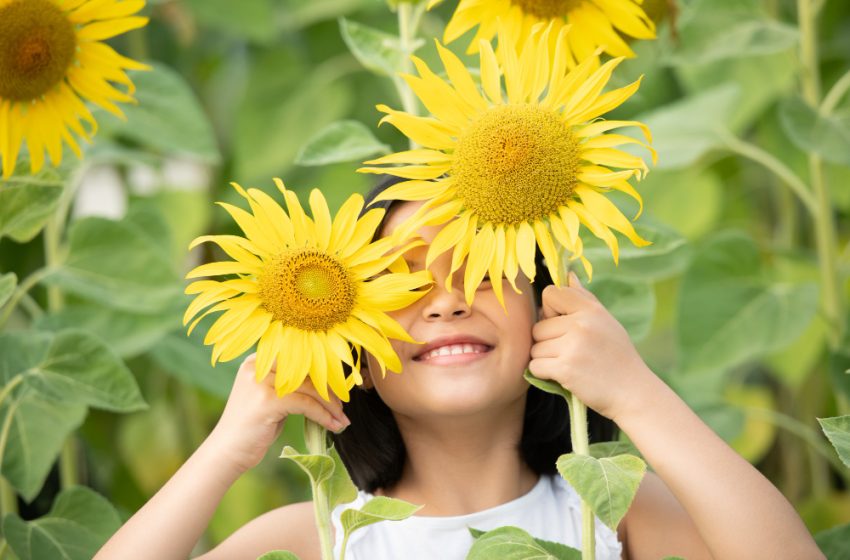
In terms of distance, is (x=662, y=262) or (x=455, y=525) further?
(x=662, y=262)

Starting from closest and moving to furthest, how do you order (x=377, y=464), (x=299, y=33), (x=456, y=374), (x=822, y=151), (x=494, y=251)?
(x=494, y=251)
(x=456, y=374)
(x=377, y=464)
(x=822, y=151)
(x=299, y=33)

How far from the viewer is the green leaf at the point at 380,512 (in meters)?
0.73

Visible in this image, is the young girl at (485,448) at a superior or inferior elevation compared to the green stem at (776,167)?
inferior

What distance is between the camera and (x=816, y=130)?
120cm

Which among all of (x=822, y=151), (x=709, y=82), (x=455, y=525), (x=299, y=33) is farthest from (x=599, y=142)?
(x=299, y=33)

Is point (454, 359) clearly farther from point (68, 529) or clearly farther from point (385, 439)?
point (68, 529)

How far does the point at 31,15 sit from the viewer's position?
866 millimetres

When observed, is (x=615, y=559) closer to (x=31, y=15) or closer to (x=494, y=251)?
(x=494, y=251)

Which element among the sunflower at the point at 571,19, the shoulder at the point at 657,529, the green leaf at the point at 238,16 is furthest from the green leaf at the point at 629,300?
the green leaf at the point at 238,16

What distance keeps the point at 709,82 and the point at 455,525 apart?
0.88 meters

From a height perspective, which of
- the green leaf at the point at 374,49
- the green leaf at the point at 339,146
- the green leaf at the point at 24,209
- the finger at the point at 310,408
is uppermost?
the green leaf at the point at 374,49

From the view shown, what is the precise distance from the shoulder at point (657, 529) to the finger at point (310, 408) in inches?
11.5

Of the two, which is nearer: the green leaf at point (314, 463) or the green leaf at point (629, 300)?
the green leaf at point (314, 463)

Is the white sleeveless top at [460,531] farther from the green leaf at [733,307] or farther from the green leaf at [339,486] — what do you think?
the green leaf at [733,307]
